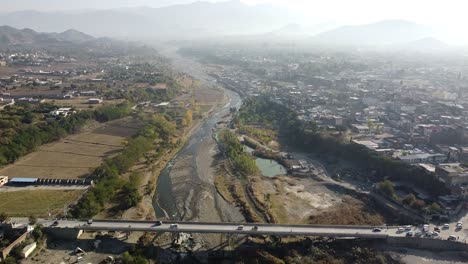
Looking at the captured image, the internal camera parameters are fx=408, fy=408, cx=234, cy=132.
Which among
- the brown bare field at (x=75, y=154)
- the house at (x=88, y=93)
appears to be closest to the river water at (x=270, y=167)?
the brown bare field at (x=75, y=154)

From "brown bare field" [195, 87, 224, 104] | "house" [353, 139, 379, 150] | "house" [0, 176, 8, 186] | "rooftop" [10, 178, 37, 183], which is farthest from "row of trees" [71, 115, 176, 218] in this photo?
"brown bare field" [195, 87, 224, 104]

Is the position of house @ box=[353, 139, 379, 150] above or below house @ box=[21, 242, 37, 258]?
above

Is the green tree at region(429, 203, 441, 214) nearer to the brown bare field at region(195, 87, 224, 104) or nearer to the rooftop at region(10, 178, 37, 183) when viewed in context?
the rooftop at region(10, 178, 37, 183)

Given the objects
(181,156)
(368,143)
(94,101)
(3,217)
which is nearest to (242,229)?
(3,217)

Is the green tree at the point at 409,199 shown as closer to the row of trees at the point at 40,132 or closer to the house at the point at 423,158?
the house at the point at 423,158

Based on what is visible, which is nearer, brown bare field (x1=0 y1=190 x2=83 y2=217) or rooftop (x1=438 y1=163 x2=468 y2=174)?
brown bare field (x1=0 y1=190 x2=83 y2=217)

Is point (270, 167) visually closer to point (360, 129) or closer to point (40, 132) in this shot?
point (360, 129)

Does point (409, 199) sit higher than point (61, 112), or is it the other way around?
point (61, 112)
